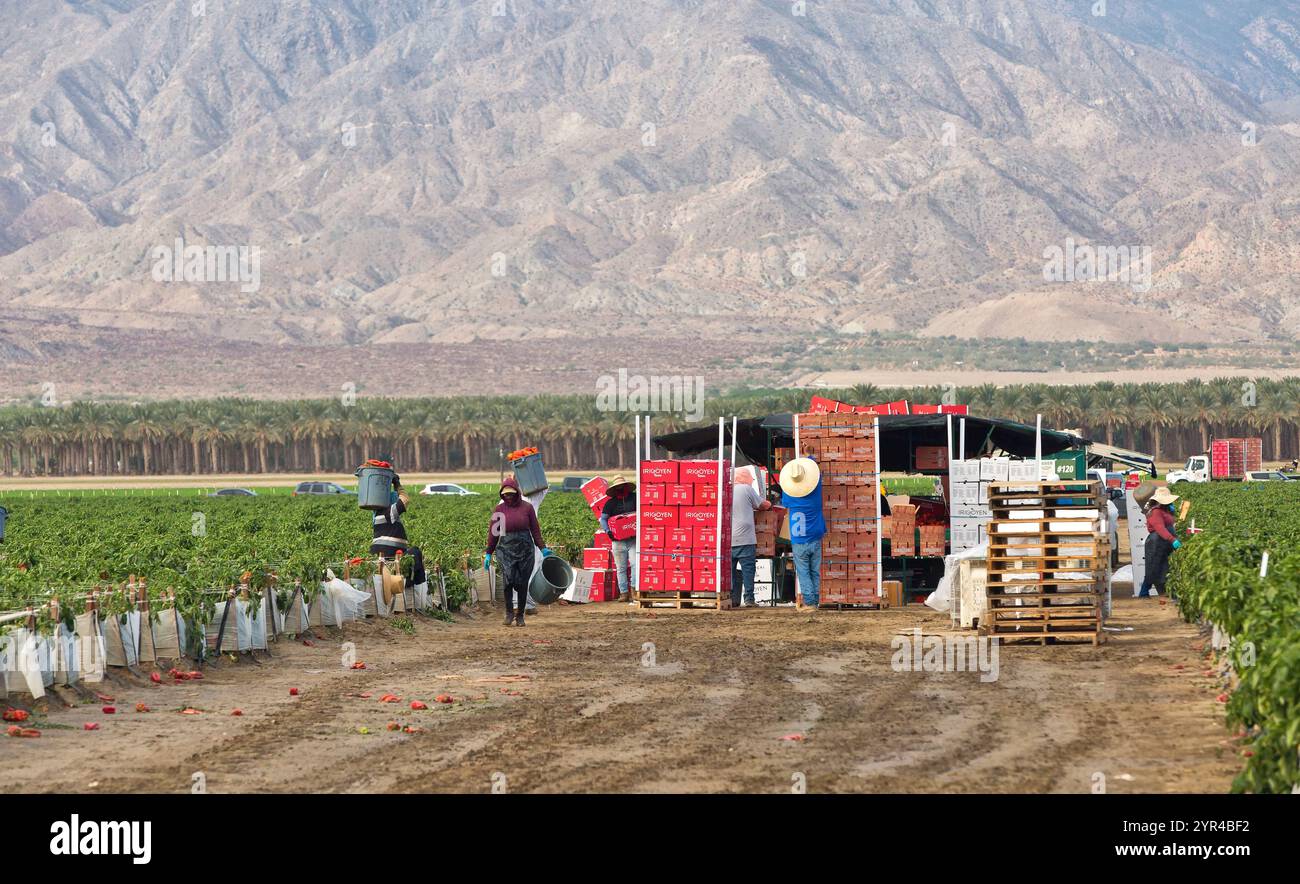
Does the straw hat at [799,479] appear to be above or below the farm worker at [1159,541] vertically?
above

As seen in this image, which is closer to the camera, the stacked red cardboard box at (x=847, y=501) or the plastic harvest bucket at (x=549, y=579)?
the stacked red cardboard box at (x=847, y=501)

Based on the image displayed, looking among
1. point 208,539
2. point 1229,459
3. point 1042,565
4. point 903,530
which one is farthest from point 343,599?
point 1229,459

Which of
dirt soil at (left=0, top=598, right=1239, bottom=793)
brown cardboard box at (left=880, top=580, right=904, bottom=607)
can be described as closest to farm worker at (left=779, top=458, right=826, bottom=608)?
brown cardboard box at (left=880, top=580, right=904, bottom=607)

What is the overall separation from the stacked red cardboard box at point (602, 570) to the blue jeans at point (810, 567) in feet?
12.9

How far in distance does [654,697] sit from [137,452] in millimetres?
114174

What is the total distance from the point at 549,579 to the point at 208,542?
8118mm

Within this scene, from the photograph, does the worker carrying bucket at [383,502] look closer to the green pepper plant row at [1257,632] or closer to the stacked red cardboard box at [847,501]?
the stacked red cardboard box at [847,501]

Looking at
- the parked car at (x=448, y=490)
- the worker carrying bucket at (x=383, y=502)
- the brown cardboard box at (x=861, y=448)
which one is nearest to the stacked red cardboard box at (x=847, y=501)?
the brown cardboard box at (x=861, y=448)

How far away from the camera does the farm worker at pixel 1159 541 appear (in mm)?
27047

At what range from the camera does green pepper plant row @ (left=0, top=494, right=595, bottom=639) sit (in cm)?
1922

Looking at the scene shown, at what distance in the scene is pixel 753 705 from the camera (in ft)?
50.7

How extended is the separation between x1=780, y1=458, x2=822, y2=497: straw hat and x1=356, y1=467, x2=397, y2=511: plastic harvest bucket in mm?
5047

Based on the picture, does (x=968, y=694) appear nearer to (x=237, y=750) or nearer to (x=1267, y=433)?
(x=237, y=750)
